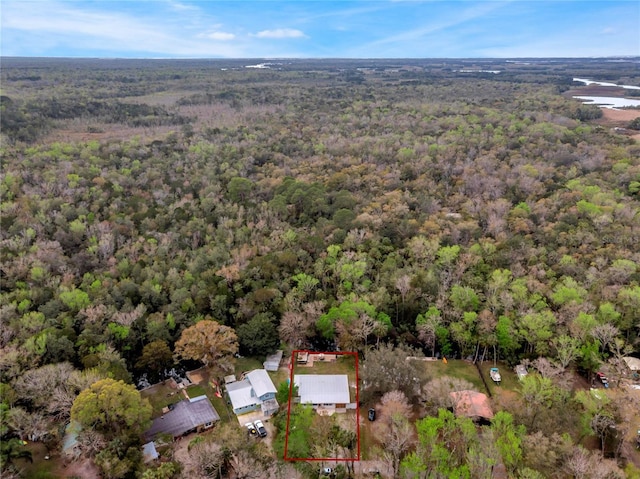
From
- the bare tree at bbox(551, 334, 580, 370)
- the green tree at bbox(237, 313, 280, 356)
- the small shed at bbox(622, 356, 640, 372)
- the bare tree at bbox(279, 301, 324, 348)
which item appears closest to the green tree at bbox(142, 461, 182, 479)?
the green tree at bbox(237, 313, 280, 356)

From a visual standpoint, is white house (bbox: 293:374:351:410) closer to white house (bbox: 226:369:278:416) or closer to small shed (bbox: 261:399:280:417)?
small shed (bbox: 261:399:280:417)

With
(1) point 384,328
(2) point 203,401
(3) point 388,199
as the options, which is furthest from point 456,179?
(2) point 203,401

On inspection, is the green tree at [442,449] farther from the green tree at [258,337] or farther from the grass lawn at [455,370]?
the green tree at [258,337]

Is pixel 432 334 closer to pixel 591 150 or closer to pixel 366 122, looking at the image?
pixel 591 150

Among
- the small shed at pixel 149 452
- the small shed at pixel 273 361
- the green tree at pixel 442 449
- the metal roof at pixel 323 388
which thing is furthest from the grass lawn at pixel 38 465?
the green tree at pixel 442 449

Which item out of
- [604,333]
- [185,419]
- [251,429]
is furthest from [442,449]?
[604,333]

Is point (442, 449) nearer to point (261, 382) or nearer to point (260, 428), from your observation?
point (260, 428)
